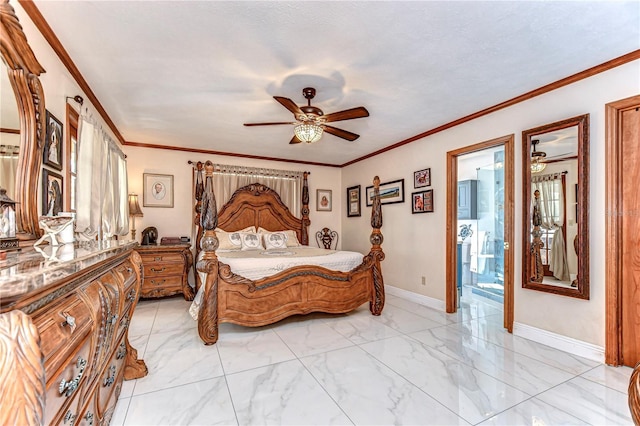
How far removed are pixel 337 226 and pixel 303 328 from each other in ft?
10.5

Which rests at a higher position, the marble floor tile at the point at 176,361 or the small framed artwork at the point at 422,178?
the small framed artwork at the point at 422,178

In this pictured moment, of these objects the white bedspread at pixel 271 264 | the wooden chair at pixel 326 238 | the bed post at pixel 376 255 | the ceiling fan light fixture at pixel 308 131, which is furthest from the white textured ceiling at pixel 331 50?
the wooden chair at pixel 326 238

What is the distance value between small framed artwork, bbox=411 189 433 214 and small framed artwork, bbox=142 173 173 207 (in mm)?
3947

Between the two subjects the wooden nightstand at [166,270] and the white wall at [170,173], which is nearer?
the wooden nightstand at [166,270]

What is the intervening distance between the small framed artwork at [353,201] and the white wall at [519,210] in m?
0.85

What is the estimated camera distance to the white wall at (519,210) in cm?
236

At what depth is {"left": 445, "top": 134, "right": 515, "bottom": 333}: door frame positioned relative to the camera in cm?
299

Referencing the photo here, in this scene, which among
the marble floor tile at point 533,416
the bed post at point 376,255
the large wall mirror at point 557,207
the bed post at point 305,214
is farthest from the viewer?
the bed post at point 305,214

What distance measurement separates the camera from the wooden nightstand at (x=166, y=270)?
4.02 metres

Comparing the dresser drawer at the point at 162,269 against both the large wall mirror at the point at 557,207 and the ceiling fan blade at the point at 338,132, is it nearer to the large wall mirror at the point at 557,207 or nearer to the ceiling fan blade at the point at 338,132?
the ceiling fan blade at the point at 338,132

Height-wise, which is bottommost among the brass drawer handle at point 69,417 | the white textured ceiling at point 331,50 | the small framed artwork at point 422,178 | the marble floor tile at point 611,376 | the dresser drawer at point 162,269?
the marble floor tile at point 611,376

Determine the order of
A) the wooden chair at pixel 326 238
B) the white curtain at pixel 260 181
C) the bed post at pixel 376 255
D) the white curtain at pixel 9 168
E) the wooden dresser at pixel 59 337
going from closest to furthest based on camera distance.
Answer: the wooden dresser at pixel 59 337, the white curtain at pixel 9 168, the bed post at pixel 376 255, the white curtain at pixel 260 181, the wooden chair at pixel 326 238

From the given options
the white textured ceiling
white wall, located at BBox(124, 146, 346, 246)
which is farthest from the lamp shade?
Answer: the white textured ceiling

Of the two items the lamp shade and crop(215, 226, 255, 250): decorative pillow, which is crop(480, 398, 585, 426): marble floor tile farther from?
the lamp shade
